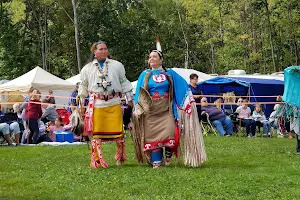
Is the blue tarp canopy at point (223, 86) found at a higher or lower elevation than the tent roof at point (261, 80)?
lower

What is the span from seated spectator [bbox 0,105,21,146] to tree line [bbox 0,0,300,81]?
2157 centimetres

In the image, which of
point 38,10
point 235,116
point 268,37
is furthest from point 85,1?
point 235,116

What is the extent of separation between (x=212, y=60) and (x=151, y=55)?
101 feet

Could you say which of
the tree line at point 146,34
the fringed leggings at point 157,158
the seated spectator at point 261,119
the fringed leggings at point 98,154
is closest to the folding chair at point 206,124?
the seated spectator at point 261,119

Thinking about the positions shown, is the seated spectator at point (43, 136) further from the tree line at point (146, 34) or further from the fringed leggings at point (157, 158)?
the tree line at point (146, 34)

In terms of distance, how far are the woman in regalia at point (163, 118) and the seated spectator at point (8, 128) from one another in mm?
5421

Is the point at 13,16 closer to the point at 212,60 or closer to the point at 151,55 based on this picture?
the point at 212,60

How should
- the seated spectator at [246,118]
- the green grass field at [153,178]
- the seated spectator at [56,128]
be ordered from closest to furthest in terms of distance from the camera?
the green grass field at [153,178] → the seated spectator at [56,128] → the seated spectator at [246,118]

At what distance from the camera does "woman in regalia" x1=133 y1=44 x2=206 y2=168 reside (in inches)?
314

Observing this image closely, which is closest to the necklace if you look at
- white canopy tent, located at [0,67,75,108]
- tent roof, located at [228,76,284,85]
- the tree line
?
white canopy tent, located at [0,67,75,108]

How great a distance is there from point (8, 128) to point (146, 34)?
27850mm

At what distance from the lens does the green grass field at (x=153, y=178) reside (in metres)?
5.82

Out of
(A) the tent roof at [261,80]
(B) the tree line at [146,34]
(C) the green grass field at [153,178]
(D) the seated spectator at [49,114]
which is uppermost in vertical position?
(B) the tree line at [146,34]

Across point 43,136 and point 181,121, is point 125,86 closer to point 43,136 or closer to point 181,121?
point 181,121
